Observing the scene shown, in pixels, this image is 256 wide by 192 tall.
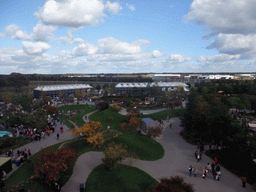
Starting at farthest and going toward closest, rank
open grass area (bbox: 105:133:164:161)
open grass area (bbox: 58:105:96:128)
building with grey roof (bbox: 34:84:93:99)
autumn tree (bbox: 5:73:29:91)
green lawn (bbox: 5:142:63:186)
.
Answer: autumn tree (bbox: 5:73:29:91), building with grey roof (bbox: 34:84:93:99), open grass area (bbox: 58:105:96:128), open grass area (bbox: 105:133:164:161), green lawn (bbox: 5:142:63:186)

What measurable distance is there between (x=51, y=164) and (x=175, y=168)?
11921 millimetres

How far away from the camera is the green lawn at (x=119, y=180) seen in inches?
543

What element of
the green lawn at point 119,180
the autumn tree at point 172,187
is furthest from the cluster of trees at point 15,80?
the autumn tree at point 172,187

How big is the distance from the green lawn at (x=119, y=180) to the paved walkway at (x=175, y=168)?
72 cm

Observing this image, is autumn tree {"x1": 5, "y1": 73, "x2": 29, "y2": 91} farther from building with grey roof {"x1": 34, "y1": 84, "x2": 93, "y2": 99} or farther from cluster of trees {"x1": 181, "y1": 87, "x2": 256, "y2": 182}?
cluster of trees {"x1": 181, "y1": 87, "x2": 256, "y2": 182}

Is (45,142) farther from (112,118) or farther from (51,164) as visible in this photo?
(112,118)

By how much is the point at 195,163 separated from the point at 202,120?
8318 millimetres

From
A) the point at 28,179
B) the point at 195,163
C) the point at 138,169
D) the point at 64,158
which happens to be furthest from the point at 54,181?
the point at 195,163

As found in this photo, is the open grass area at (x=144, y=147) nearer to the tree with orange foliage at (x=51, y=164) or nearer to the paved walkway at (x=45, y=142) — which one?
the tree with orange foliage at (x=51, y=164)

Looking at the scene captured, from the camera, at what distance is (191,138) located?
25.1m

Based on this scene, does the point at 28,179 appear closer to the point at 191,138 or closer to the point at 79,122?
the point at 79,122

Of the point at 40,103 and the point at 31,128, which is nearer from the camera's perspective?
the point at 31,128

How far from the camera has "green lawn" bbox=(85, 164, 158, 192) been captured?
1379cm

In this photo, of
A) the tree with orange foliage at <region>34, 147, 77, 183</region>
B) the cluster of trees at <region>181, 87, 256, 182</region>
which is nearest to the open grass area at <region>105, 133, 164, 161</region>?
the cluster of trees at <region>181, 87, 256, 182</region>
